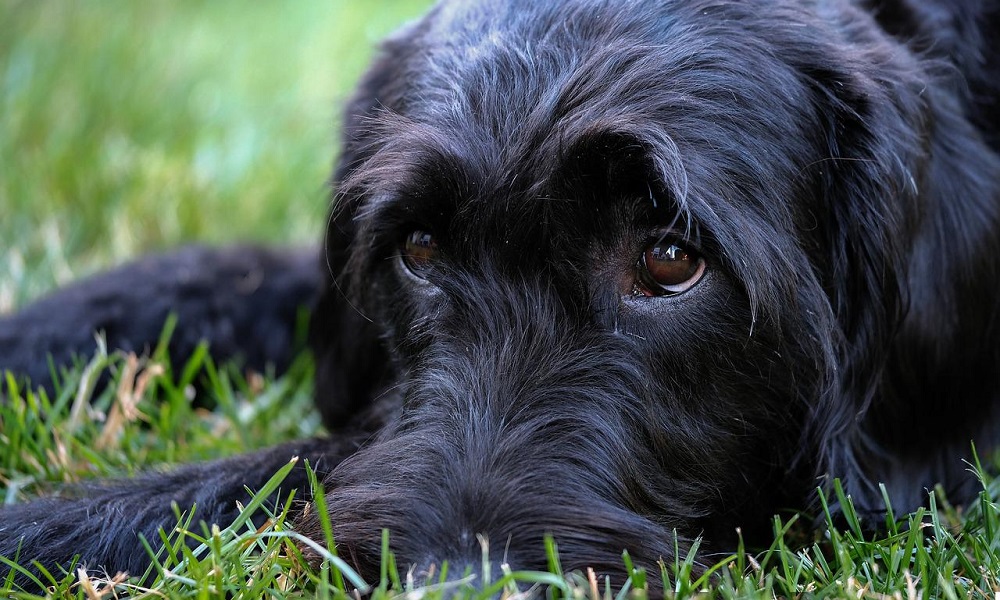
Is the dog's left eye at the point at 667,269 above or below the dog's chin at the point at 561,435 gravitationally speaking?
above

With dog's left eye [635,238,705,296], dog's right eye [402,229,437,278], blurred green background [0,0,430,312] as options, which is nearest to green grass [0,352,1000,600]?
dog's left eye [635,238,705,296]

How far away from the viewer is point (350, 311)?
10.2ft

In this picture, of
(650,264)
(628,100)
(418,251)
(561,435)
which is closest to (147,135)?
(418,251)

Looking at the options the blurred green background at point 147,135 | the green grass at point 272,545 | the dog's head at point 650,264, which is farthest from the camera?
the blurred green background at point 147,135

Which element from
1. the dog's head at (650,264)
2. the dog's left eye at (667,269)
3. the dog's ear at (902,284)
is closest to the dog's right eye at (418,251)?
the dog's head at (650,264)

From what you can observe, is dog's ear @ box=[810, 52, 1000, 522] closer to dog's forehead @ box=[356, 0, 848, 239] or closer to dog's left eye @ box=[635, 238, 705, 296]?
dog's forehead @ box=[356, 0, 848, 239]

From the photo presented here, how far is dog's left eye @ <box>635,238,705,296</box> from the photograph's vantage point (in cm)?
228

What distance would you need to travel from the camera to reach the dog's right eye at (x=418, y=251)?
8.14 feet

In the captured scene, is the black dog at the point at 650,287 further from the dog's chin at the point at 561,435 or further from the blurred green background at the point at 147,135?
the blurred green background at the point at 147,135

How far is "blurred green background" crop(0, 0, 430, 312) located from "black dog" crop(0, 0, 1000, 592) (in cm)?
119

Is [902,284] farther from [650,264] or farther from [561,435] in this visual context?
[561,435]

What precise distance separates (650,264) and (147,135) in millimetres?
3860

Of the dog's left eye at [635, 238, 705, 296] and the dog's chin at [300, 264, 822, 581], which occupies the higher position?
the dog's left eye at [635, 238, 705, 296]

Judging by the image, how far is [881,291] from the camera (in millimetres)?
2459
